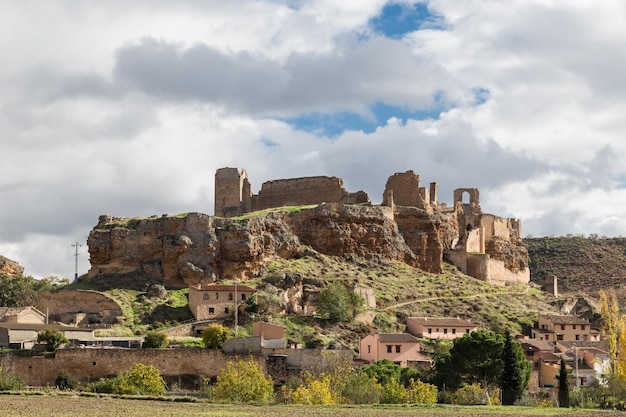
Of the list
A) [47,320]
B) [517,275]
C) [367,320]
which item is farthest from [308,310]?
[517,275]

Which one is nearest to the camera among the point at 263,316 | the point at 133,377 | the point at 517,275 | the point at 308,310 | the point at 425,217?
the point at 133,377

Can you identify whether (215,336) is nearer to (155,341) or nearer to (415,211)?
(155,341)

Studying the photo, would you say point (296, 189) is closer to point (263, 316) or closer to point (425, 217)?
point (425, 217)

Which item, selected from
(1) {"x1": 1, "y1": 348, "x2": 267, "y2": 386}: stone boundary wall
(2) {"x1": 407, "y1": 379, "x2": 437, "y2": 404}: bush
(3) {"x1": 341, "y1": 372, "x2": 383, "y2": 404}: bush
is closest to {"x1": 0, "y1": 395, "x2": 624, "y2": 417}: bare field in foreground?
(3) {"x1": 341, "y1": 372, "x2": 383, "y2": 404}: bush

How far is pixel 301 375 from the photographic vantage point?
6122 centimetres

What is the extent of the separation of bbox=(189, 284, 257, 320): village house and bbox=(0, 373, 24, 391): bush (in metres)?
16.8

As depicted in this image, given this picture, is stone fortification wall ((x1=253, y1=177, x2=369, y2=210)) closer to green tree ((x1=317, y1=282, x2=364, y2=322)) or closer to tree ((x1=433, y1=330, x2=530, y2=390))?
green tree ((x1=317, y1=282, x2=364, y2=322))

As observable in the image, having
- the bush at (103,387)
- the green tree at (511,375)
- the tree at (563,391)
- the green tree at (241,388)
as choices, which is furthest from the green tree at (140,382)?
the tree at (563,391)

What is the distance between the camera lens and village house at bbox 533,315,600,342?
81.1m

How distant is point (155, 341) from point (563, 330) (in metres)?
34.2

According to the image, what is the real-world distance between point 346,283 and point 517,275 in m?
29.2

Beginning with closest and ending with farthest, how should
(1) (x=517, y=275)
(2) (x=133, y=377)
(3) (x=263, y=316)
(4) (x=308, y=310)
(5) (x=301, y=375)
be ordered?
1. (2) (x=133, y=377)
2. (5) (x=301, y=375)
3. (3) (x=263, y=316)
4. (4) (x=308, y=310)
5. (1) (x=517, y=275)

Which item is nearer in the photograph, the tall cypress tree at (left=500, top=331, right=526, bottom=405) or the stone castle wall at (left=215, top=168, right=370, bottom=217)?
the tall cypress tree at (left=500, top=331, right=526, bottom=405)

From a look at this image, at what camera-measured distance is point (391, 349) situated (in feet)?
224
